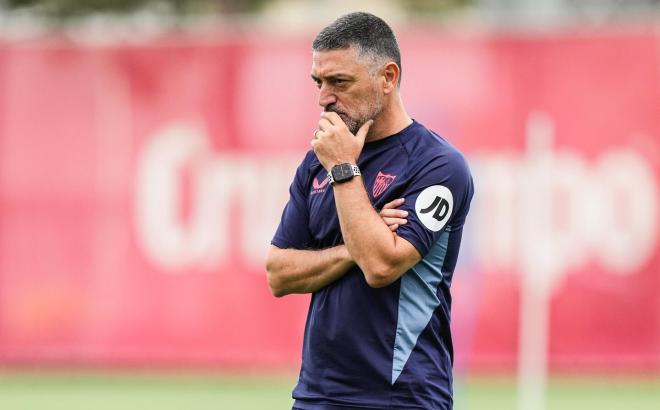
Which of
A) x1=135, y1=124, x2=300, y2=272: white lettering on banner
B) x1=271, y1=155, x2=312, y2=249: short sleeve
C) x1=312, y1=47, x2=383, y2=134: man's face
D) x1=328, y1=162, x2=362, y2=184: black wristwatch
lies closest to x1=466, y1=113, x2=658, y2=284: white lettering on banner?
x1=135, y1=124, x2=300, y2=272: white lettering on banner

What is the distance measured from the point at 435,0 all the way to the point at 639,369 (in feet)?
38.4

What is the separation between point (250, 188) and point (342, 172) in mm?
8484

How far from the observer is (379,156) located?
5.09 m

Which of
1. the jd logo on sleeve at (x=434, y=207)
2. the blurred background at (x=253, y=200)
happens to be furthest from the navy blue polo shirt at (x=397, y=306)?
the blurred background at (x=253, y=200)

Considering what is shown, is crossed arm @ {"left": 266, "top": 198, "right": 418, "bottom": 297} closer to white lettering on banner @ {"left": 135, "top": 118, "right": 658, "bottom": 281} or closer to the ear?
the ear

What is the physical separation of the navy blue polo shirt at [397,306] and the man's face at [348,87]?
124 mm

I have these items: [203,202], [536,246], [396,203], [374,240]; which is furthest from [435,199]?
[203,202]

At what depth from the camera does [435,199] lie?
5.00 metres

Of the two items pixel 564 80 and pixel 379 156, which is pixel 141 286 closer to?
pixel 564 80

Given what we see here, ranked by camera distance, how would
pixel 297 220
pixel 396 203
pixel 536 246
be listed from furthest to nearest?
pixel 536 246 < pixel 297 220 < pixel 396 203

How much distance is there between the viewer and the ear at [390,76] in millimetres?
5141

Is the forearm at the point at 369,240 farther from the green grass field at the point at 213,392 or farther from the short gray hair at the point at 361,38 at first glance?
the green grass field at the point at 213,392

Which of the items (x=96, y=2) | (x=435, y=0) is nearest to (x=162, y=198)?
(x=96, y=2)

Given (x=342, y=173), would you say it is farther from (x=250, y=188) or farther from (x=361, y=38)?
(x=250, y=188)
